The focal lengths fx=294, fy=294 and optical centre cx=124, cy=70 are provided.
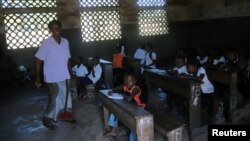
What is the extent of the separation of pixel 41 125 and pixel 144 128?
99.1 inches

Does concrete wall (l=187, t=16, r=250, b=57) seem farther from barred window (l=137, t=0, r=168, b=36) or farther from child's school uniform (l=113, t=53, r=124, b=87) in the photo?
child's school uniform (l=113, t=53, r=124, b=87)

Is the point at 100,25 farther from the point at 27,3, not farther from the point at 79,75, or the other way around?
the point at 79,75

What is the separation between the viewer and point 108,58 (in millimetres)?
10859

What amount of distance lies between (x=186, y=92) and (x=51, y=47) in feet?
7.12

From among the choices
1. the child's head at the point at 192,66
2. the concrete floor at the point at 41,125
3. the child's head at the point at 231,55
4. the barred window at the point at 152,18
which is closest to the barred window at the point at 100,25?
the barred window at the point at 152,18

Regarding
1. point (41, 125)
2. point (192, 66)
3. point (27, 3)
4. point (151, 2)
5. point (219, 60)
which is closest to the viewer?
point (192, 66)

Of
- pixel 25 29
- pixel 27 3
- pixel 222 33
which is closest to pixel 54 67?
pixel 25 29

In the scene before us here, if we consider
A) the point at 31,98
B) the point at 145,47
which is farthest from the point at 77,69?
the point at 145,47

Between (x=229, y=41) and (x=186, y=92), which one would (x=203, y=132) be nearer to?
(x=186, y=92)

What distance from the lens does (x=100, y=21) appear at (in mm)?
10602

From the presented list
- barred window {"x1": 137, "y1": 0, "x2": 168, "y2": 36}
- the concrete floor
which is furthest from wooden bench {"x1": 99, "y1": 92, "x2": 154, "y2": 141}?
barred window {"x1": 137, "y1": 0, "x2": 168, "y2": 36}

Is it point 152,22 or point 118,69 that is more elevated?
point 152,22

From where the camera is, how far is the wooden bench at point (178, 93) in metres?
3.56

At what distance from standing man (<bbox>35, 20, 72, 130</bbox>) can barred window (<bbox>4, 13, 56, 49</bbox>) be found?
4876 mm
